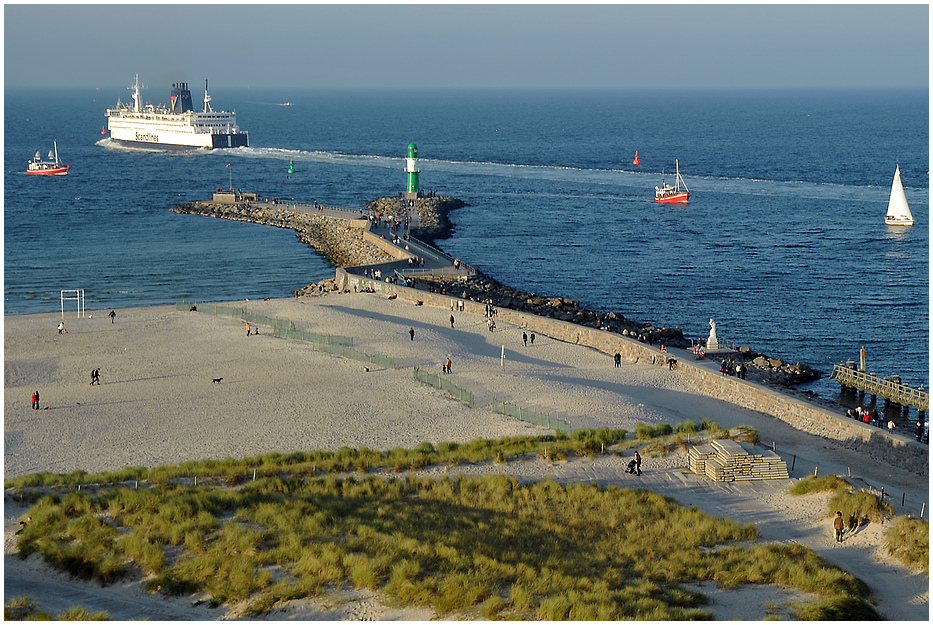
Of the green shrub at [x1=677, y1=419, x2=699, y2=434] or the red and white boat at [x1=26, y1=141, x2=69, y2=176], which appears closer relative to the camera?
the green shrub at [x1=677, y1=419, x2=699, y2=434]

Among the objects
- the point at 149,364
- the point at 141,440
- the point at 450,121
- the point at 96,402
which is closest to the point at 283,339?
the point at 149,364

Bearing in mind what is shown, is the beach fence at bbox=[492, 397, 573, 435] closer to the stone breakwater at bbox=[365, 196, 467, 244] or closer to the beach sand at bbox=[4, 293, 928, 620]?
the beach sand at bbox=[4, 293, 928, 620]

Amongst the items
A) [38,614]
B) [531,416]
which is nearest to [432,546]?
[38,614]

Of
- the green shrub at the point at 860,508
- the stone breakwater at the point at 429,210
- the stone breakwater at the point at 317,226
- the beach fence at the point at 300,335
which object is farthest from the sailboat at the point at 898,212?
the green shrub at the point at 860,508

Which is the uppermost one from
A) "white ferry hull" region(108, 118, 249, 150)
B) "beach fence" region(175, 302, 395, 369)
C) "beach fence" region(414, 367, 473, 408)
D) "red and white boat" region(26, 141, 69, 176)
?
"white ferry hull" region(108, 118, 249, 150)

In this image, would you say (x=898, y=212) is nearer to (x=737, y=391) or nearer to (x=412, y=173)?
(x=412, y=173)

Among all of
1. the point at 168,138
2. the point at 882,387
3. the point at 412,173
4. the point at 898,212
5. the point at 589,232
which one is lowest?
the point at 882,387

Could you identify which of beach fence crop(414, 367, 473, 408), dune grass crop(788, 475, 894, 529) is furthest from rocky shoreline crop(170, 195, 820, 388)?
dune grass crop(788, 475, 894, 529)
